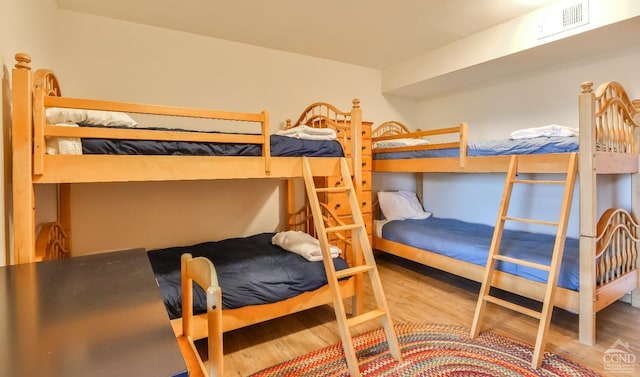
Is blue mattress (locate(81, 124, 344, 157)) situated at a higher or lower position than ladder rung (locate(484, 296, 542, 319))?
higher

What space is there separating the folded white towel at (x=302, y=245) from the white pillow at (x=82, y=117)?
1.49 meters

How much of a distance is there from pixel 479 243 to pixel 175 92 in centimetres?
310

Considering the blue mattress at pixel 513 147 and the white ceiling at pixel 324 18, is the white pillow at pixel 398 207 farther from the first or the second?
the white ceiling at pixel 324 18

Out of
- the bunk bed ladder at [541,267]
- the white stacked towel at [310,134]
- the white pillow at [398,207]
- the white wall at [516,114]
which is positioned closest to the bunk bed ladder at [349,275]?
the white stacked towel at [310,134]

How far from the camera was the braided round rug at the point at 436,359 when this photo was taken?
6.11ft

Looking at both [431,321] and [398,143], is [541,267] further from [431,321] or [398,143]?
[398,143]

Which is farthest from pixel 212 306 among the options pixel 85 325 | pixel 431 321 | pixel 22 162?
pixel 431 321

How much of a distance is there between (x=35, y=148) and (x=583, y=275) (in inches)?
126

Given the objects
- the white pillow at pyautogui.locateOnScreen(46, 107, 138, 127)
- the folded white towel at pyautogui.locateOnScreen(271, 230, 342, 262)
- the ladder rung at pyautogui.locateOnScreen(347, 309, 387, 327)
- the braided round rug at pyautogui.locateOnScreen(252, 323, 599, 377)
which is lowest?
the braided round rug at pyautogui.locateOnScreen(252, 323, 599, 377)

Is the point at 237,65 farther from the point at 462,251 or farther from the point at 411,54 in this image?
the point at 462,251

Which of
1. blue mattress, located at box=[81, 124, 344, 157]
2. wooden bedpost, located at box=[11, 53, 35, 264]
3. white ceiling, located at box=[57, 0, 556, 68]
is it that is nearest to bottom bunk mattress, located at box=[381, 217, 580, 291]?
blue mattress, located at box=[81, 124, 344, 157]

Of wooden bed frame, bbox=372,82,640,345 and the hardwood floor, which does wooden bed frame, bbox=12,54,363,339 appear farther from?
wooden bed frame, bbox=372,82,640,345

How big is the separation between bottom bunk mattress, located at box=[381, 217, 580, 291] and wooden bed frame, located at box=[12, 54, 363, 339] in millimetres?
1055

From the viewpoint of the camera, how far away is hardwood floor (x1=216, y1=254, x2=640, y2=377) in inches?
80.5
